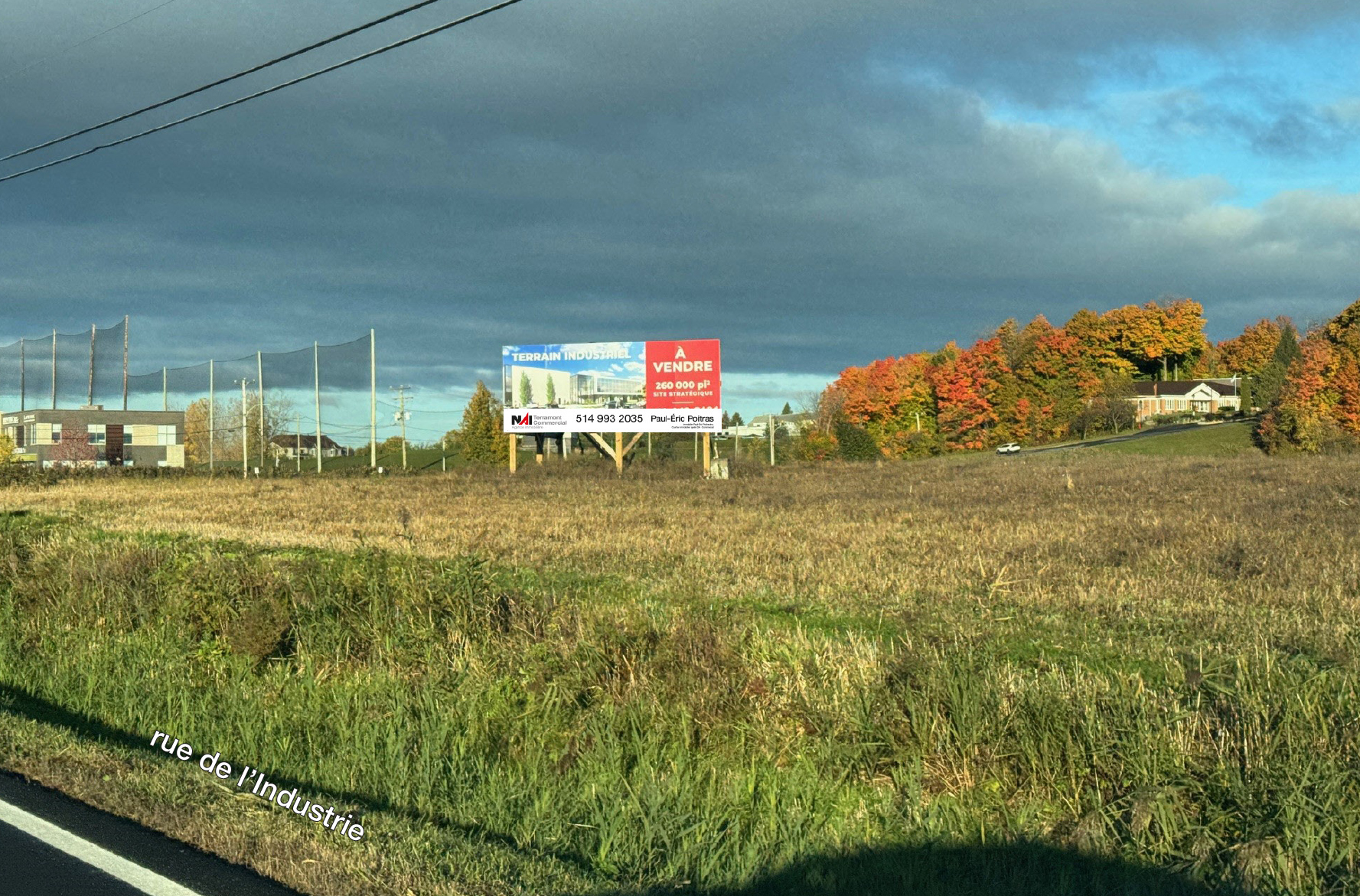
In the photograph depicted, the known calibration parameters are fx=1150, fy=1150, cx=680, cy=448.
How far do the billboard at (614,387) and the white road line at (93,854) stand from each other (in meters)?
50.6

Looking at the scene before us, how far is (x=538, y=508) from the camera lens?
3141cm

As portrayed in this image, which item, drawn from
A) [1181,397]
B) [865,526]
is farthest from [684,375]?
[1181,397]

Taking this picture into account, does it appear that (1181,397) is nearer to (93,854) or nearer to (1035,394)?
(1035,394)

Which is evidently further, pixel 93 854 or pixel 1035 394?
pixel 1035 394

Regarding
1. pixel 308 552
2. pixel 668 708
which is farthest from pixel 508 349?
pixel 668 708

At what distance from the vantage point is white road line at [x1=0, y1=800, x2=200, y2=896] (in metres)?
5.57

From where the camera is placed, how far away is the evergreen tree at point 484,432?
306 feet

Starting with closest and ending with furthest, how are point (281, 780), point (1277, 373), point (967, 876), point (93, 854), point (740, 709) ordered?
point (93, 854), point (967, 876), point (281, 780), point (740, 709), point (1277, 373)

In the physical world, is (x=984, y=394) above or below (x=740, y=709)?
above

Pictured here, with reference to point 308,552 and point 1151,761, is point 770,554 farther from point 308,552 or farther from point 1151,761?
point 1151,761

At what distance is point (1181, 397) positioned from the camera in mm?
142125

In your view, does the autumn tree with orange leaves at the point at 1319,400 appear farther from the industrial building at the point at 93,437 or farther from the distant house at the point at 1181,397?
the industrial building at the point at 93,437

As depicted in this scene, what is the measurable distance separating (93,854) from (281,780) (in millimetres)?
1883

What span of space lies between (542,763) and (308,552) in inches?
507
